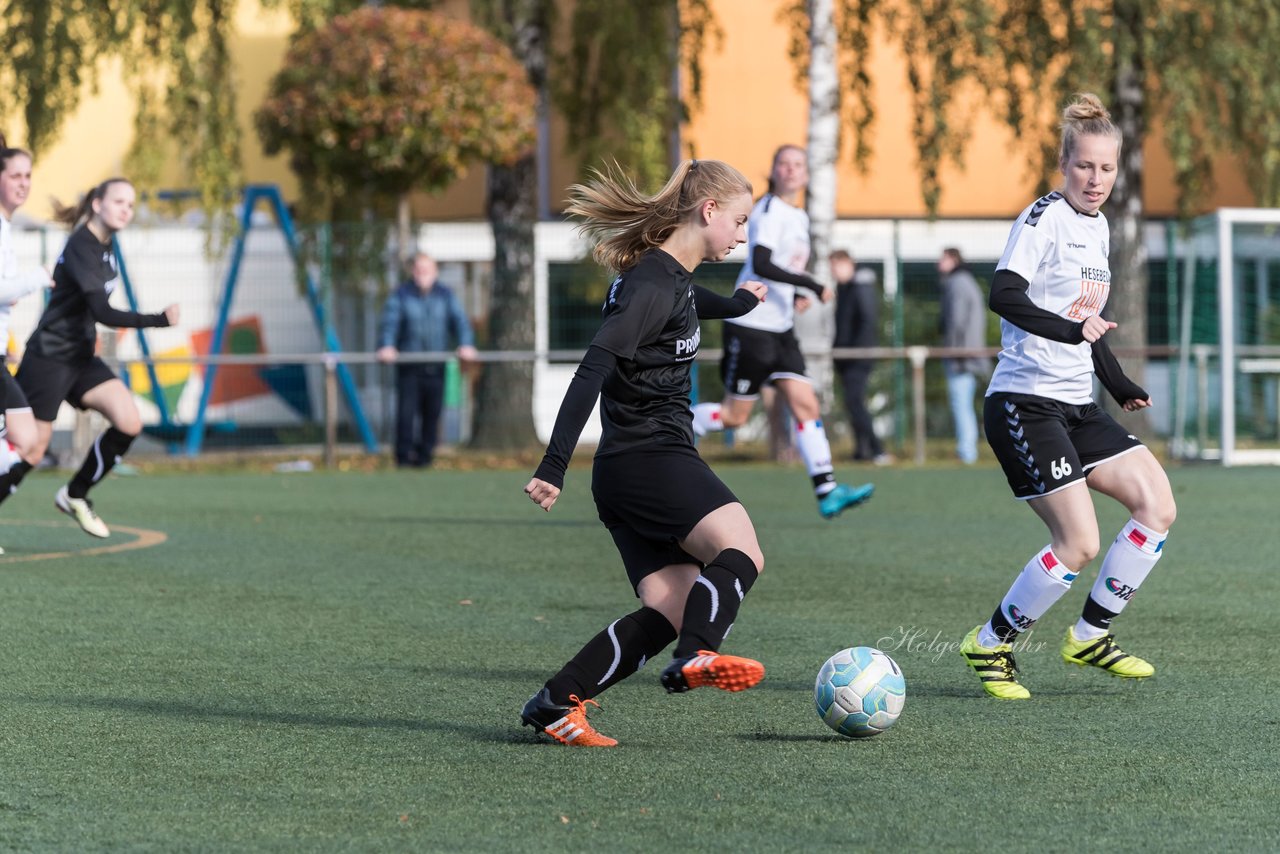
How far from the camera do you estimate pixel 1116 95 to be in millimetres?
19625

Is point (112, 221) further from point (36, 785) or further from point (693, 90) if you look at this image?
point (693, 90)

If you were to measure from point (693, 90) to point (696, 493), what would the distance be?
50.0 feet

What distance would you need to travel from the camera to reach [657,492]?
16.3 ft

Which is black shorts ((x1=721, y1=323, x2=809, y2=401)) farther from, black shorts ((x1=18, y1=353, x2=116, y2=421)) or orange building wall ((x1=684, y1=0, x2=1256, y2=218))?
orange building wall ((x1=684, y1=0, x2=1256, y2=218))

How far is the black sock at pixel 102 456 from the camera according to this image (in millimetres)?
10391

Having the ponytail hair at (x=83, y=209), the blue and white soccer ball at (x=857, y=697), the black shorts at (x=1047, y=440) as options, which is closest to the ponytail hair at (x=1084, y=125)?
the black shorts at (x=1047, y=440)

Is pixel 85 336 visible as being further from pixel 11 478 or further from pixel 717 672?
pixel 717 672

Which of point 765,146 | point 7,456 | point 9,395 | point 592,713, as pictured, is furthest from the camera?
point 765,146

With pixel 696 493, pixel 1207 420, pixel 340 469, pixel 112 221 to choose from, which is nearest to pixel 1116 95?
pixel 1207 420

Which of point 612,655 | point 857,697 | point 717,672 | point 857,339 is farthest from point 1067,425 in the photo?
point 857,339

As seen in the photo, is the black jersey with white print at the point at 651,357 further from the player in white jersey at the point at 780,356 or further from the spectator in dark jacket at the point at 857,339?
the spectator in dark jacket at the point at 857,339

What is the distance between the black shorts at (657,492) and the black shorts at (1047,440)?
4.57ft

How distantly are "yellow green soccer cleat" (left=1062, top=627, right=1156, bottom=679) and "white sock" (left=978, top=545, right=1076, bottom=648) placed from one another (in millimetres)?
279

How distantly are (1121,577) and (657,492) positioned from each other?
201 cm
